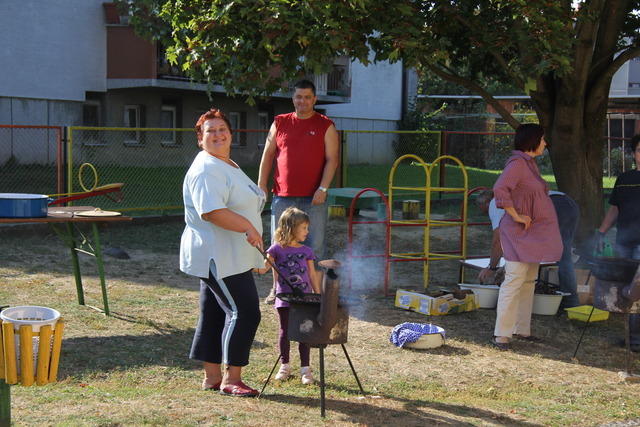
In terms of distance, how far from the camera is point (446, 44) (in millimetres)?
8070

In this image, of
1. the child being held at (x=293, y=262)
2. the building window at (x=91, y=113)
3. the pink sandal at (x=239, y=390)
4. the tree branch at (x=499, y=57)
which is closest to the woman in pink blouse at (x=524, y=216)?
the child being held at (x=293, y=262)

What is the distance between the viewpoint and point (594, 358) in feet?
20.5

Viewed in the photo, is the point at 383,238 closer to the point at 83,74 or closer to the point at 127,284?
the point at 127,284

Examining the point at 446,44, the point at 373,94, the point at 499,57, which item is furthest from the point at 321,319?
the point at 373,94

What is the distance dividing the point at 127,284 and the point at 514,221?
169 inches

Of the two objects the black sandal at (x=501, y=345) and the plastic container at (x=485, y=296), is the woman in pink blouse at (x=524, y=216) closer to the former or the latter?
the black sandal at (x=501, y=345)

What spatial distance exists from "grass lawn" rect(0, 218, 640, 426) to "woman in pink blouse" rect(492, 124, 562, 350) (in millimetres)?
673

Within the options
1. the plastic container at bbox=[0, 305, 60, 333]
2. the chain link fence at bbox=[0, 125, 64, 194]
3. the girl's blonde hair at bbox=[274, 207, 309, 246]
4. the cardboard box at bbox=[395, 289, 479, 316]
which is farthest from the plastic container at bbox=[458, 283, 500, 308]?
the chain link fence at bbox=[0, 125, 64, 194]

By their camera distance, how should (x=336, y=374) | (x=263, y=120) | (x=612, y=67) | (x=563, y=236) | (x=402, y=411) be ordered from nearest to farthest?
(x=402, y=411) < (x=336, y=374) < (x=563, y=236) < (x=612, y=67) < (x=263, y=120)

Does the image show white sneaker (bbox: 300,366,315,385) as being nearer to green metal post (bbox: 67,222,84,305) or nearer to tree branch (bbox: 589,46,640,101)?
green metal post (bbox: 67,222,84,305)

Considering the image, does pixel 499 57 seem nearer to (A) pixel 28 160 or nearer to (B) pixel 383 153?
(A) pixel 28 160

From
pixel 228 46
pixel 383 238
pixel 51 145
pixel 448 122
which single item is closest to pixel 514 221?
pixel 228 46

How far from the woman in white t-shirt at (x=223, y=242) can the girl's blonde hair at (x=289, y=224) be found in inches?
14.7

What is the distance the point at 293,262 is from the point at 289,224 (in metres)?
0.24
